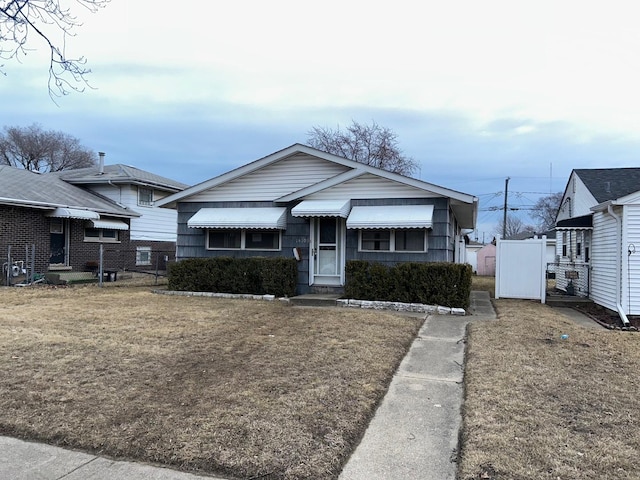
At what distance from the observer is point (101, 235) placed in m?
19.0

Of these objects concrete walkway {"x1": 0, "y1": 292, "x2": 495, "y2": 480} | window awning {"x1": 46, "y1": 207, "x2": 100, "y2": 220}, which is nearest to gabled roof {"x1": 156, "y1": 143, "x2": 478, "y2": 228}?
window awning {"x1": 46, "y1": 207, "x2": 100, "y2": 220}

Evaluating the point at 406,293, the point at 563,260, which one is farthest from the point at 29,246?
the point at 563,260

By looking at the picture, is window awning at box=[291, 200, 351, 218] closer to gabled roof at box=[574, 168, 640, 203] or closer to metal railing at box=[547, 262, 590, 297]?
gabled roof at box=[574, 168, 640, 203]

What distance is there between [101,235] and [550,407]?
1855cm

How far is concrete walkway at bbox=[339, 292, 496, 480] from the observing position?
323 centimetres

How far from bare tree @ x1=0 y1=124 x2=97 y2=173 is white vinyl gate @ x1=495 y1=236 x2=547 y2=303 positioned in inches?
1706

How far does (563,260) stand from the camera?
53.8 ft

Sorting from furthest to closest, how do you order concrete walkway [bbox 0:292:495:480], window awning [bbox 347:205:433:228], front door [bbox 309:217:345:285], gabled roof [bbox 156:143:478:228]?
front door [bbox 309:217:345:285] < gabled roof [bbox 156:143:478:228] < window awning [bbox 347:205:433:228] < concrete walkway [bbox 0:292:495:480]

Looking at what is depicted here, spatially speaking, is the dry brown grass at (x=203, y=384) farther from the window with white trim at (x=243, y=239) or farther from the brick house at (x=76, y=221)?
the brick house at (x=76, y=221)

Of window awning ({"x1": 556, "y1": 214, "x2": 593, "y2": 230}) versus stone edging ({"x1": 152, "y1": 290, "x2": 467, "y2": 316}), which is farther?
window awning ({"x1": 556, "y1": 214, "x2": 593, "y2": 230})

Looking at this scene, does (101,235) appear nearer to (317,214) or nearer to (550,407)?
(317,214)

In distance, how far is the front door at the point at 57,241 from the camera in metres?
16.7

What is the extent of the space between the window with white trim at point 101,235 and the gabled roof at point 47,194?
90 cm

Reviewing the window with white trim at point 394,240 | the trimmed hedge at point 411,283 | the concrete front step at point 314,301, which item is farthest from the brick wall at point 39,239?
the trimmed hedge at point 411,283
